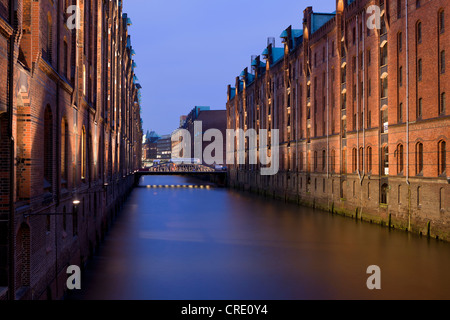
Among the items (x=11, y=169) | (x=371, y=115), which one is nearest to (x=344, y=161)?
(x=371, y=115)

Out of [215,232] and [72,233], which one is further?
[215,232]

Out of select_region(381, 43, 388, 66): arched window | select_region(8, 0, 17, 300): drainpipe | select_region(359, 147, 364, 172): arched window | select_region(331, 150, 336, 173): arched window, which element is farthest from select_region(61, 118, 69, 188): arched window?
select_region(331, 150, 336, 173): arched window

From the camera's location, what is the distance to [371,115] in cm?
3581

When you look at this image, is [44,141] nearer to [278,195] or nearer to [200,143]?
[278,195]

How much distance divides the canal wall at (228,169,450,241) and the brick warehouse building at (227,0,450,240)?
0.07 m

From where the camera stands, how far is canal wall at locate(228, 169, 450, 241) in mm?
26094

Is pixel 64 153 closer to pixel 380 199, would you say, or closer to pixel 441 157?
pixel 441 157

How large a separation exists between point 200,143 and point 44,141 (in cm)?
13794

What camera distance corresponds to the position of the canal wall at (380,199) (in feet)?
85.6

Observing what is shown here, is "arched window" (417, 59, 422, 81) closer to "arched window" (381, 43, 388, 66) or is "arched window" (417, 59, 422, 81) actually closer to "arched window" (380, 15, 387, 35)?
"arched window" (381, 43, 388, 66)

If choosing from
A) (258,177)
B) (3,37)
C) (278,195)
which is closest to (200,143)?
(258,177)

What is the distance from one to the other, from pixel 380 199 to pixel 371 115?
266 inches

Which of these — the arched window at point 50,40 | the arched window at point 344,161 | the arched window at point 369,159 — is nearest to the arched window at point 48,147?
the arched window at point 50,40

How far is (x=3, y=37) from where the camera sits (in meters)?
9.62
